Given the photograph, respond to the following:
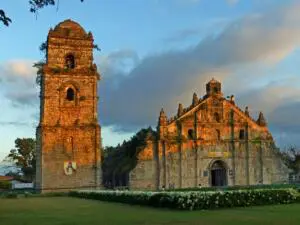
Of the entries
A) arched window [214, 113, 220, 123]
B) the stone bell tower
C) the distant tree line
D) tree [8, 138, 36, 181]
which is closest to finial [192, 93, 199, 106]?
arched window [214, 113, 220, 123]

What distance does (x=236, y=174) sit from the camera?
49.8m

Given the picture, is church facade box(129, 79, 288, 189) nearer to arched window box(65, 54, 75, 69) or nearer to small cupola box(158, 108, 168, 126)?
small cupola box(158, 108, 168, 126)

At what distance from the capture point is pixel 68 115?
144 feet

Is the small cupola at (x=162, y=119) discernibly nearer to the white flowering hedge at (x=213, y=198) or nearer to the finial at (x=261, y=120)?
the finial at (x=261, y=120)

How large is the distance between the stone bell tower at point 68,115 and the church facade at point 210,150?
593cm

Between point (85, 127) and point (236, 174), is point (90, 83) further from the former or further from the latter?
point (236, 174)

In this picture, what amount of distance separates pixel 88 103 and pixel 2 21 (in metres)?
35.4

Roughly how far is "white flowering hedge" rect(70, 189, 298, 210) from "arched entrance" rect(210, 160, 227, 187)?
921 inches

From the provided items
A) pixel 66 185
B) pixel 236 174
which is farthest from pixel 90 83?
pixel 236 174

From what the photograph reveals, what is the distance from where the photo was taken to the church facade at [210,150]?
47.7m

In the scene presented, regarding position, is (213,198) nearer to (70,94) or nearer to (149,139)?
(70,94)

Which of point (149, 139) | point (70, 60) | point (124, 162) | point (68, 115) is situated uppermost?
point (70, 60)

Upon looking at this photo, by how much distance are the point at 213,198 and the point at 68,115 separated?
24.3m

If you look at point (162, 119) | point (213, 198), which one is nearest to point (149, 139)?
point (162, 119)
